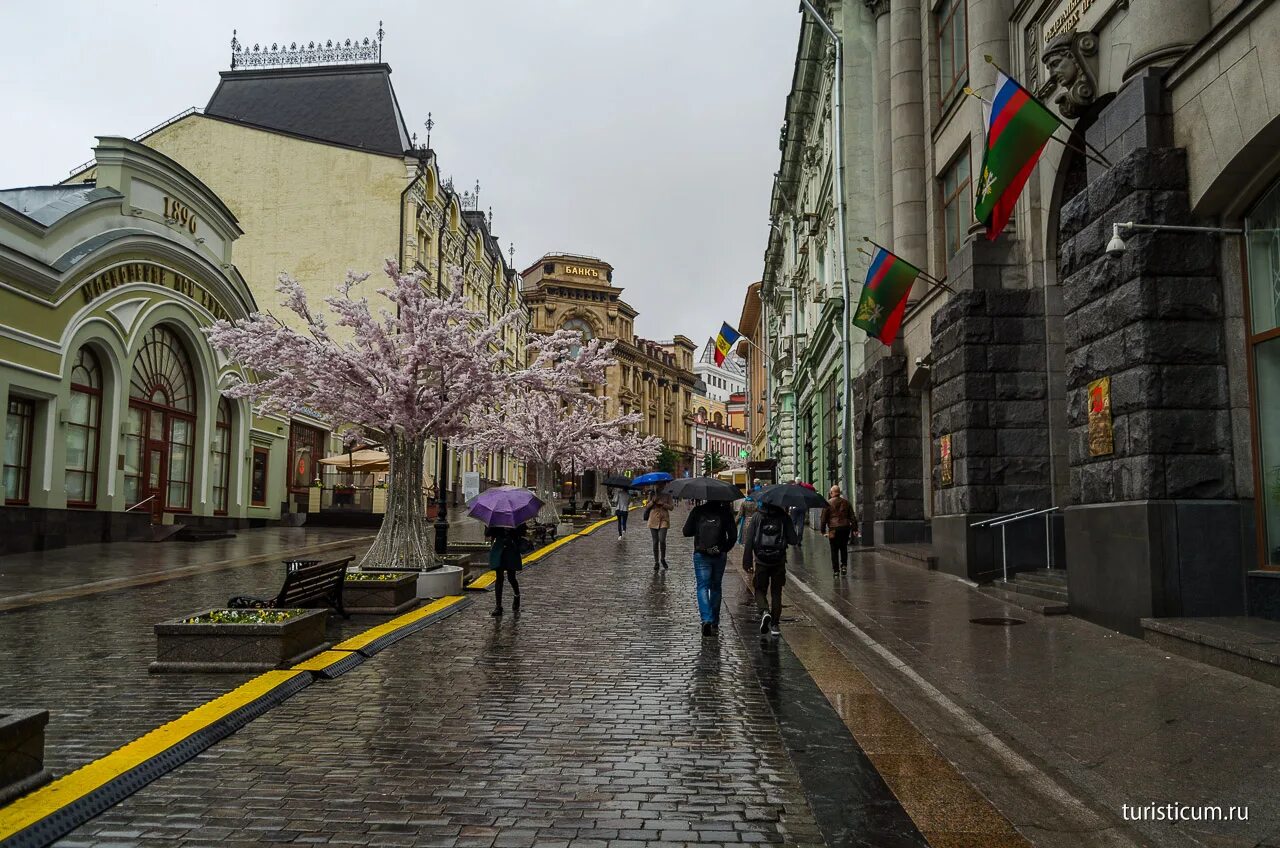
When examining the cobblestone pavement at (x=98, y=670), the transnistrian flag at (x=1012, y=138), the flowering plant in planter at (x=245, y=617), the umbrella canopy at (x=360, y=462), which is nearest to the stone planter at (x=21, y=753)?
the cobblestone pavement at (x=98, y=670)

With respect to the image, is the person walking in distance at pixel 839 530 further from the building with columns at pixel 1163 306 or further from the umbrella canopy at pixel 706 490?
the umbrella canopy at pixel 706 490

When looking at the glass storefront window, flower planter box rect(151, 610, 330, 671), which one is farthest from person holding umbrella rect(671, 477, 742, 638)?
the glass storefront window

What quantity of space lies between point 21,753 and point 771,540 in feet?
23.6

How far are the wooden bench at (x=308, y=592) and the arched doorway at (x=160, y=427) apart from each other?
16547 mm

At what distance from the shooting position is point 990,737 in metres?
6.26

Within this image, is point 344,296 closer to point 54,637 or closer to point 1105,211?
point 54,637

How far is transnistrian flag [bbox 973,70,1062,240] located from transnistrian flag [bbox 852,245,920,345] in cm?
576

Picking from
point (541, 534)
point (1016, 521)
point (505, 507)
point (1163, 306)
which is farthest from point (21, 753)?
point (541, 534)

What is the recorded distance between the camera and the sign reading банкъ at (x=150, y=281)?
77.5 ft

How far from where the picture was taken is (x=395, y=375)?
15.5 m

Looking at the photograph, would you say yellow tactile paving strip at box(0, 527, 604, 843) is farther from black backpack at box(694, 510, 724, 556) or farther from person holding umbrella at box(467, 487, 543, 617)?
black backpack at box(694, 510, 724, 556)

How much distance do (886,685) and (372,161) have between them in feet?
128

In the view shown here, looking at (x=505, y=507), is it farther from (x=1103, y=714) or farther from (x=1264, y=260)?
(x=1264, y=260)

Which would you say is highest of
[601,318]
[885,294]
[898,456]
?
[601,318]
